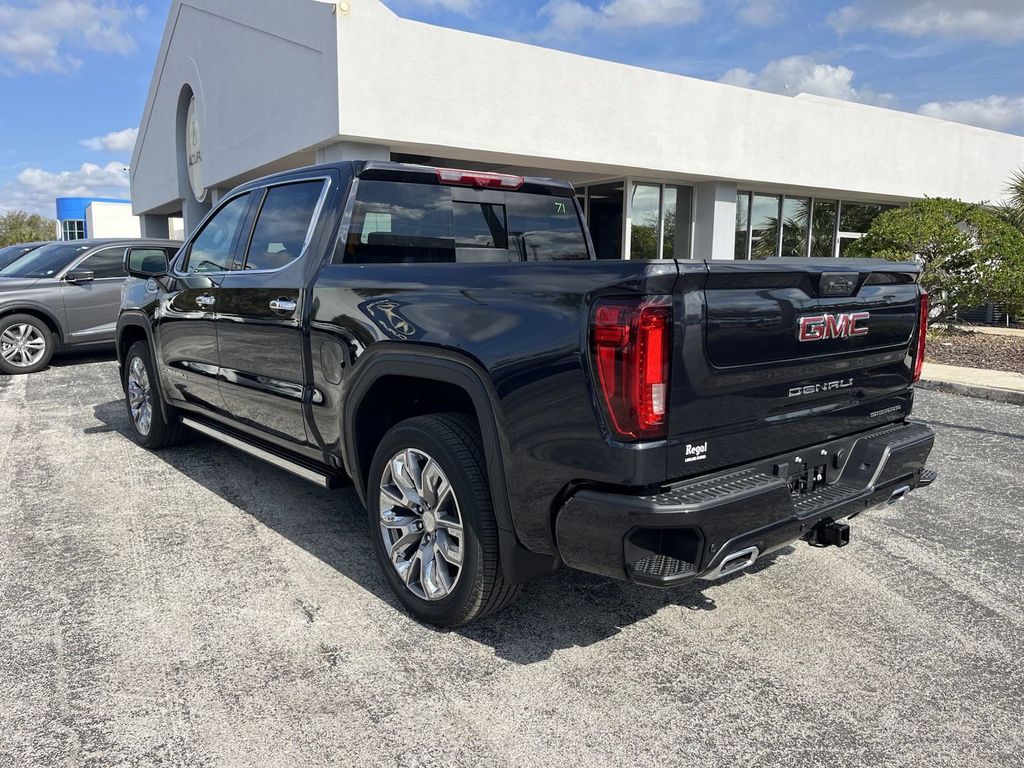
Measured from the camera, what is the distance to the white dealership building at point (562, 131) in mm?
12836

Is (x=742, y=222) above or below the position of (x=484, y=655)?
above

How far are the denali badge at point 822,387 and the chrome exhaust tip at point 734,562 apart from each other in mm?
621

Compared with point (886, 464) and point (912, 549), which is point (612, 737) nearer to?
point (886, 464)

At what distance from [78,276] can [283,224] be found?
771 centimetres

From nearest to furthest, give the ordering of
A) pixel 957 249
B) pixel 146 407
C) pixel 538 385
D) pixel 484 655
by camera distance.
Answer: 1. pixel 538 385
2. pixel 484 655
3. pixel 146 407
4. pixel 957 249

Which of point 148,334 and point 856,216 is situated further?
point 856,216

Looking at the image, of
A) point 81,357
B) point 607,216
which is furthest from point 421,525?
point 607,216

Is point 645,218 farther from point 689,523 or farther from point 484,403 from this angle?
point 689,523

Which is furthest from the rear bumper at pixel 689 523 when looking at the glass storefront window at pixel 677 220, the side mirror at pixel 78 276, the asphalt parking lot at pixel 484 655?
the glass storefront window at pixel 677 220

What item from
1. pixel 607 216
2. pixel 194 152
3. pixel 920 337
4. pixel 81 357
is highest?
pixel 194 152

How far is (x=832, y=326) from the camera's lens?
9.95 ft

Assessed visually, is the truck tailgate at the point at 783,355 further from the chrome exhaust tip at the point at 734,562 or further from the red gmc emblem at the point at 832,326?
the chrome exhaust tip at the point at 734,562

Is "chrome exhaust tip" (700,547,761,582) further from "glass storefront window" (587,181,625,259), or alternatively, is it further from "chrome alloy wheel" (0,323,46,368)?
"glass storefront window" (587,181,625,259)

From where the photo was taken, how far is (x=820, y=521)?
3006 mm
